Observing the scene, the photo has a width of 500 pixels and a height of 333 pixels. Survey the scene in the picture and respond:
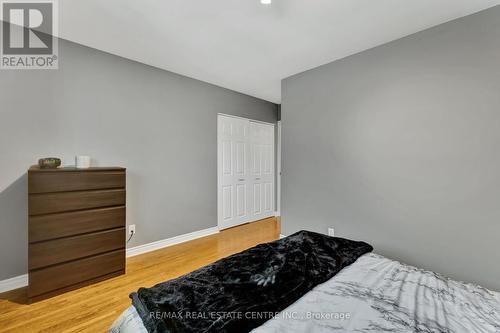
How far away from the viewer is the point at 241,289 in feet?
4.01

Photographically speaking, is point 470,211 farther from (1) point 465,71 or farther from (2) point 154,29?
(2) point 154,29

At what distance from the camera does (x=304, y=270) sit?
1.40 metres

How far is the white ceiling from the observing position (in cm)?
194

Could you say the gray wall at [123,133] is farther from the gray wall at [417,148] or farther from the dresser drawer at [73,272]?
the gray wall at [417,148]

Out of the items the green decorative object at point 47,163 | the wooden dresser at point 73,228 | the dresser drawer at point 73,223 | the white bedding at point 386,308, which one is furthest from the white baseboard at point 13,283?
the white bedding at point 386,308

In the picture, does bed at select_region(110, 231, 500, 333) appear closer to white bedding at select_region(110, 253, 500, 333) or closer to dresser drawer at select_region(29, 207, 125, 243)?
white bedding at select_region(110, 253, 500, 333)

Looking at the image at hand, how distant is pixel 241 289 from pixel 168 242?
8.25ft

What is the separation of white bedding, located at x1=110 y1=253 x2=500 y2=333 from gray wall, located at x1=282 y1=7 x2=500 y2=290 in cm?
93

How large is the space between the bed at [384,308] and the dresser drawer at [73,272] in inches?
59.1

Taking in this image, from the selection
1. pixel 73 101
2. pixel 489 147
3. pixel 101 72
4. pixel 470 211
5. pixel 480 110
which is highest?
pixel 101 72

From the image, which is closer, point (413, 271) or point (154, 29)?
point (413, 271)

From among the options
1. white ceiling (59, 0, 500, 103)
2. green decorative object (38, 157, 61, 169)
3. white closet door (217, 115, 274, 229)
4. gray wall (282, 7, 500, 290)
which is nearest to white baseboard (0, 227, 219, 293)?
white closet door (217, 115, 274, 229)

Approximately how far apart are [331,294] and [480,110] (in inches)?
82.1

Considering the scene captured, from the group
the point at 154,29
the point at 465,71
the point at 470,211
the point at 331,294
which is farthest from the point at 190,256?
the point at 465,71
